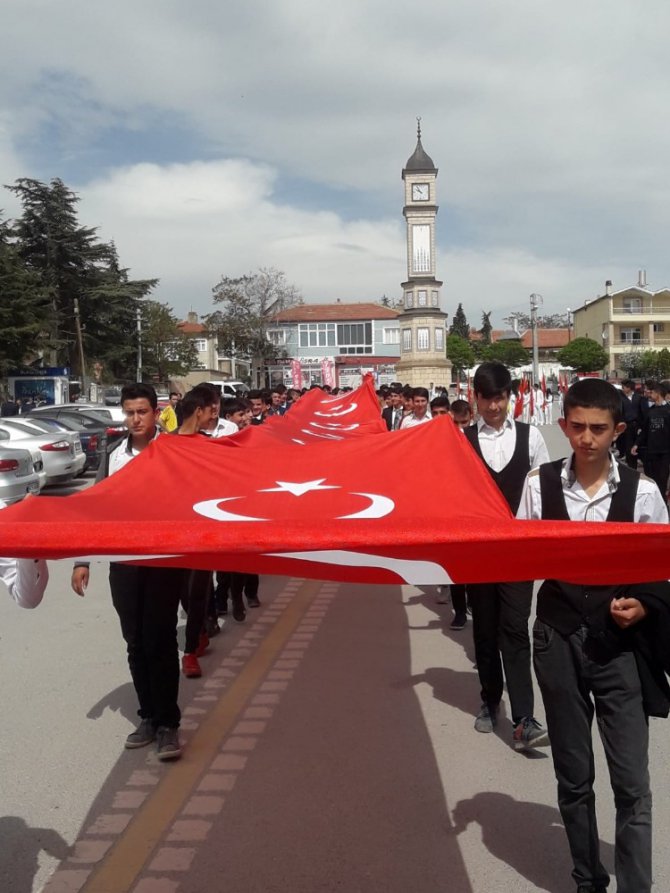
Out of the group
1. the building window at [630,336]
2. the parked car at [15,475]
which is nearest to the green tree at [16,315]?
the parked car at [15,475]

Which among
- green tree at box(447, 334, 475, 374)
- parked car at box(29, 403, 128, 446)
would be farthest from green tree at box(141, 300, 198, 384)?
parked car at box(29, 403, 128, 446)

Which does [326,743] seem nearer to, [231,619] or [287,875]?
[287,875]

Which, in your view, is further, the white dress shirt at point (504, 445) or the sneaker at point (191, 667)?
the sneaker at point (191, 667)

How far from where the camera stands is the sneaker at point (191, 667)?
18.9 feet

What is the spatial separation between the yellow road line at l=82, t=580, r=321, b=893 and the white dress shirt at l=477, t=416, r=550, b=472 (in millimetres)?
2090

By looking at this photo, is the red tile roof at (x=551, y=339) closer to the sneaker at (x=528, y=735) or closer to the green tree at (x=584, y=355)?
the green tree at (x=584, y=355)

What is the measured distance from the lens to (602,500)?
117 inches

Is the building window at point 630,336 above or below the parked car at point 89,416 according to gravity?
above

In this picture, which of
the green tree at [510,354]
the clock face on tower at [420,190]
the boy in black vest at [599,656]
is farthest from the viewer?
the green tree at [510,354]

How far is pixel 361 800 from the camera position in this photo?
390 centimetres

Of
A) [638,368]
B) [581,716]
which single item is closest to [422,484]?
[581,716]

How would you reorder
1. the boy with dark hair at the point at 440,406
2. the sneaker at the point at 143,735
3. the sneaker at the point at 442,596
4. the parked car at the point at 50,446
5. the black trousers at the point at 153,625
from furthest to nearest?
the parked car at the point at 50,446 → the boy with dark hair at the point at 440,406 → the sneaker at the point at 442,596 → the sneaker at the point at 143,735 → the black trousers at the point at 153,625

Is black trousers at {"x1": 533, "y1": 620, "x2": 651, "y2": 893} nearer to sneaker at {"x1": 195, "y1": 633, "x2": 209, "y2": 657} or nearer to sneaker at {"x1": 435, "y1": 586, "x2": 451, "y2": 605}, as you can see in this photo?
sneaker at {"x1": 195, "y1": 633, "x2": 209, "y2": 657}

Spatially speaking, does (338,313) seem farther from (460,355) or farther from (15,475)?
(15,475)
